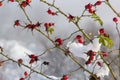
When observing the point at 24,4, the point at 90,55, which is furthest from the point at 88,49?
the point at 24,4

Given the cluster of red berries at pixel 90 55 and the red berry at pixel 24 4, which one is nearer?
the cluster of red berries at pixel 90 55

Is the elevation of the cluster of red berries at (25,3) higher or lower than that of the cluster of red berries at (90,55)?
higher

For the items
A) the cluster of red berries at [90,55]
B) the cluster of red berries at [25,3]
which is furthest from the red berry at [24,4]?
the cluster of red berries at [90,55]

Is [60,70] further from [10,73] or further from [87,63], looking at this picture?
[87,63]

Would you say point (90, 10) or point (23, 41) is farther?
point (23, 41)

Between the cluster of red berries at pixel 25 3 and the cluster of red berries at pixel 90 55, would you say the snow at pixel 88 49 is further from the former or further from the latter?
the cluster of red berries at pixel 25 3

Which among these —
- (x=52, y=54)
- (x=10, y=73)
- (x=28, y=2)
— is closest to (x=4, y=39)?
(x=10, y=73)

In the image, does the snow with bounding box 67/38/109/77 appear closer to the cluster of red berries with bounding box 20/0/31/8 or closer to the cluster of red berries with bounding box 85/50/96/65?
the cluster of red berries with bounding box 85/50/96/65

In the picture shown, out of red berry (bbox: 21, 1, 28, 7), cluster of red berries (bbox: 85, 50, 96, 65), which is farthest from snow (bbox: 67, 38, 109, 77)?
red berry (bbox: 21, 1, 28, 7)

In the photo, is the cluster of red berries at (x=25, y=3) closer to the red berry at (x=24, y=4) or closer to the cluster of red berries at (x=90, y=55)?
the red berry at (x=24, y=4)

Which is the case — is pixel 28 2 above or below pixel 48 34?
above

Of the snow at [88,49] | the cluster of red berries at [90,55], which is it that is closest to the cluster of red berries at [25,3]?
the snow at [88,49]
